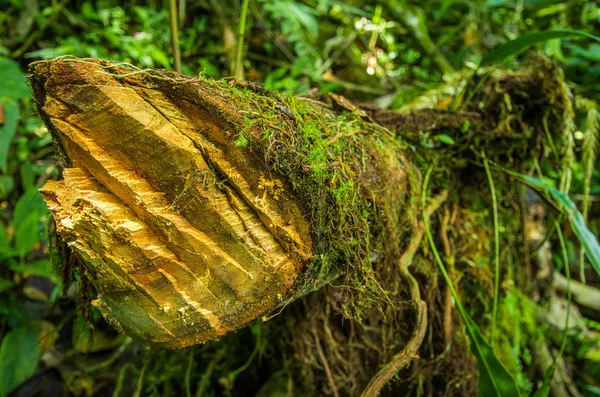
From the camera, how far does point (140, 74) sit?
2.35ft

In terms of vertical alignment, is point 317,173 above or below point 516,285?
above

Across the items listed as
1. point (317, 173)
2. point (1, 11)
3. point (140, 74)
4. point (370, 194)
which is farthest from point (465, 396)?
point (1, 11)

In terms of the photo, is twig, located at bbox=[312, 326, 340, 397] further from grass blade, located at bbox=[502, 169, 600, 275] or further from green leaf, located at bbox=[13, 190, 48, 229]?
green leaf, located at bbox=[13, 190, 48, 229]

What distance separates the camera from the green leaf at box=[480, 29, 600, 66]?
1.14 m

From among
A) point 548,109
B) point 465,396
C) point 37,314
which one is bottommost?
point 37,314

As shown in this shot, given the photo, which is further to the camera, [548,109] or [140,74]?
[548,109]

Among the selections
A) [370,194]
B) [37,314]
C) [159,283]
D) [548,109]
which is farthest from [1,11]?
[548,109]

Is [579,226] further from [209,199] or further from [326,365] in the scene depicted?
[209,199]

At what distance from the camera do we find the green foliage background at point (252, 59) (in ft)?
5.66

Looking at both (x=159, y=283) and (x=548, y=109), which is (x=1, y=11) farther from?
(x=548, y=109)

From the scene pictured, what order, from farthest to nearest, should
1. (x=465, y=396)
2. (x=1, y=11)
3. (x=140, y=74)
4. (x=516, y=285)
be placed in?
(x=1, y=11) → (x=516, y=285) → (x=465, y=396) → (x=140, y=74)

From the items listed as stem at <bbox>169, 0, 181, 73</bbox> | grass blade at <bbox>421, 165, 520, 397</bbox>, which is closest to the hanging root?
grass blade at <bbox>421, 165, 520, 397</bbox>

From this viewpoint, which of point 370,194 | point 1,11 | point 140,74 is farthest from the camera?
point 1,11

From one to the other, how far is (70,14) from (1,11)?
0.43 metres
